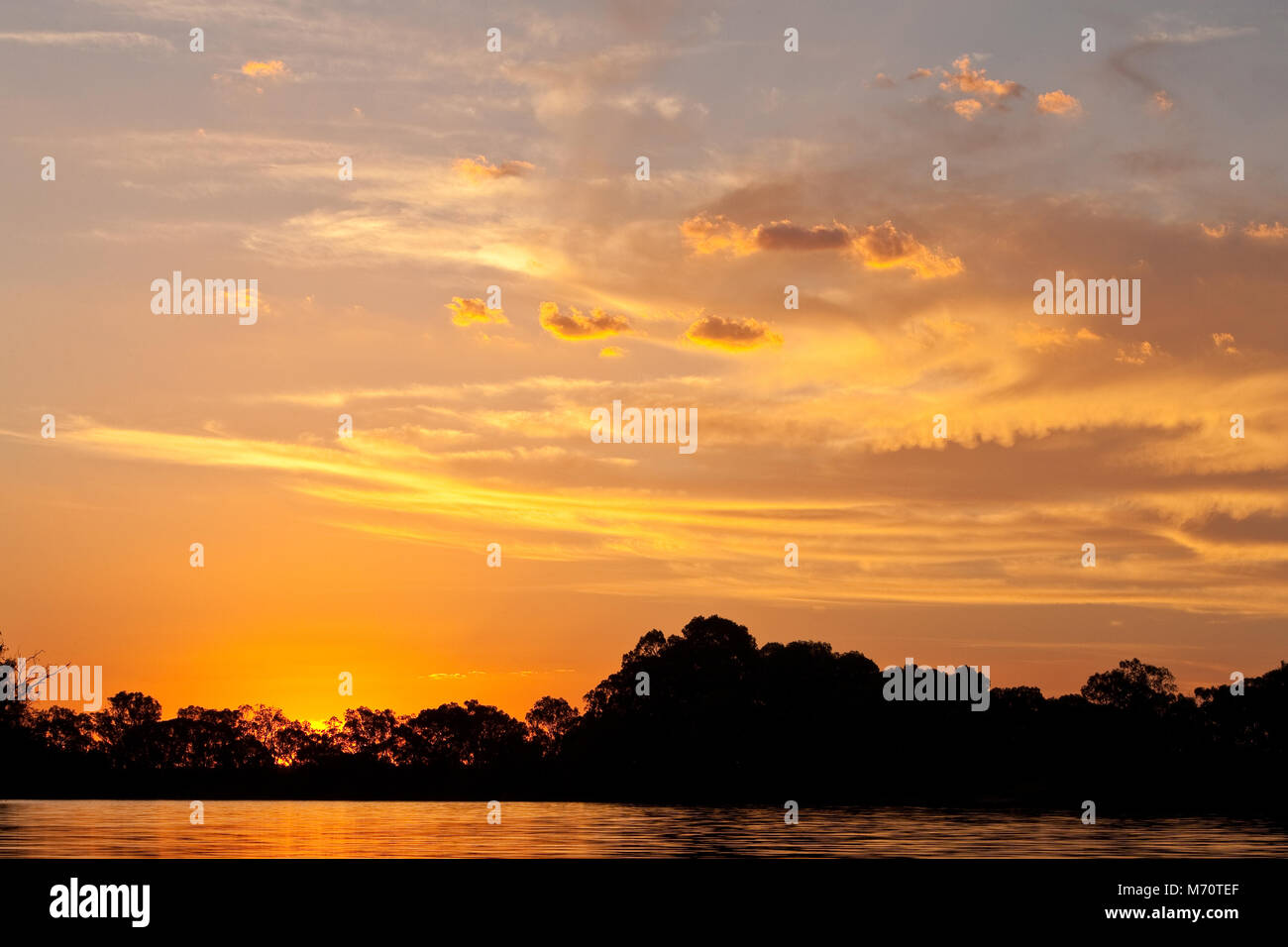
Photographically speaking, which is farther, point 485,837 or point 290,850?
point 485,837

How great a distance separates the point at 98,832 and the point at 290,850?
65.1 ft
